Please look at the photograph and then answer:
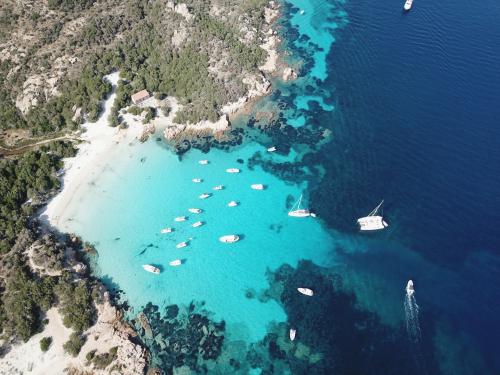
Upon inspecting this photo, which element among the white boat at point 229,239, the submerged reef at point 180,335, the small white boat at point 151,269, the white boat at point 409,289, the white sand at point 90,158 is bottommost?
the submerged reef at point 180,335

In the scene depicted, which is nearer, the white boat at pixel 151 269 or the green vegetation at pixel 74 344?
the green vegetation at pixel 74 344

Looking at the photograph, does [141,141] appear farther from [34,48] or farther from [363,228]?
[363,228]

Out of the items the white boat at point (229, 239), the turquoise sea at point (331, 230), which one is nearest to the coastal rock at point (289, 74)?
the turquoise sea at point (331, 230)

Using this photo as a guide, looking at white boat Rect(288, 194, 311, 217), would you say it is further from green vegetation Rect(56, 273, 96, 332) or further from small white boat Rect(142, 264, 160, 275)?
green vegetation Rect(56, 273, 96, 332)

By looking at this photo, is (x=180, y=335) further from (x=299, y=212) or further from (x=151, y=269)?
(x=299, y=212)

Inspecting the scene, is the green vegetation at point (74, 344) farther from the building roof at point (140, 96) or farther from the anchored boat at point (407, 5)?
the anchored boat at point (407, 5)

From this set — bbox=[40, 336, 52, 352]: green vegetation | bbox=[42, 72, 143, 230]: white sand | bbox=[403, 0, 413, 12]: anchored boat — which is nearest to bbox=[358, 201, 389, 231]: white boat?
bbox=[42, 72, 143, 230]: white sand

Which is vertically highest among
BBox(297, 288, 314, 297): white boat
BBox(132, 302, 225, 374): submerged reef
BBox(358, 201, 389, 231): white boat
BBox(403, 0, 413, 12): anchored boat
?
BBox(403, 0, 413, 12): anchored boat

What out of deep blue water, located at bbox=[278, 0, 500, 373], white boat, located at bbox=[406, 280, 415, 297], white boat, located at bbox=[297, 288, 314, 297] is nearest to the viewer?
white boat, located at bbox=[406, 280, 415, 297]
